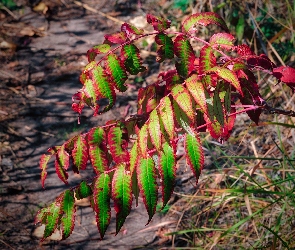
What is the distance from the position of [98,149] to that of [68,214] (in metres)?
0.20

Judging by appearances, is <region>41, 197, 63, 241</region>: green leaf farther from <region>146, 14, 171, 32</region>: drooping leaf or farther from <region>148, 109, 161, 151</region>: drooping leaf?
<region>146, 14, 171, 32</region>: drooping leaf

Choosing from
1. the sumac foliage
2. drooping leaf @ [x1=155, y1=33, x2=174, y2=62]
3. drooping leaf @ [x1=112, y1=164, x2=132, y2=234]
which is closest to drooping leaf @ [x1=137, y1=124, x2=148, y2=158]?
the sumac foliage

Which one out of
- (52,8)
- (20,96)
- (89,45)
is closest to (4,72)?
(20,96)

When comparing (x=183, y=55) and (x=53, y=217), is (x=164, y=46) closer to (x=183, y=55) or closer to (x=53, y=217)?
(x=183, y=55)

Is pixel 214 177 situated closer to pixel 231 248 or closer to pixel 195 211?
pixel 195 211

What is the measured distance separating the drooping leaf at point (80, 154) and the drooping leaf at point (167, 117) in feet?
1.01

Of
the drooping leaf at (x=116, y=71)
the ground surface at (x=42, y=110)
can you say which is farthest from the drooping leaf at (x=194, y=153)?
the ground surface at (x=42, y=110)

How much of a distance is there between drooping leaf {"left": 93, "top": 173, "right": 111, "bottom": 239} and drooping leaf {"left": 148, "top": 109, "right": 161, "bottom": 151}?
0.20m

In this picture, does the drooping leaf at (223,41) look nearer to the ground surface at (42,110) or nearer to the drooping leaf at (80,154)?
the drooping leaf at (80,154)

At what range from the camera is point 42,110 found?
240 centimetres

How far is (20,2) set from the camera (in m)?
3.38

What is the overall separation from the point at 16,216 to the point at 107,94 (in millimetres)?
1264

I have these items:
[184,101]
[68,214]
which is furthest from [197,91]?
[68,214]

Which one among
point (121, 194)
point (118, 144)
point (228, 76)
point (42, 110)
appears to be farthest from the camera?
point (42, 110)
